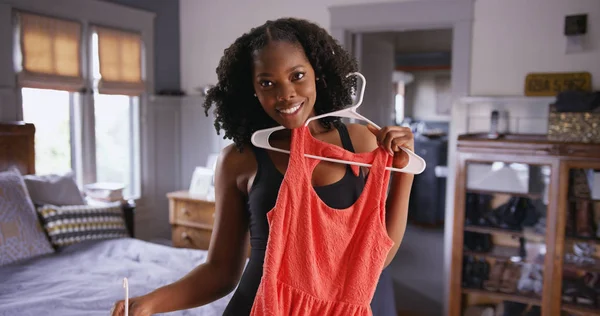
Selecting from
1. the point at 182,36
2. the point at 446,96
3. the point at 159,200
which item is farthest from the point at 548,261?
the point at 446,96

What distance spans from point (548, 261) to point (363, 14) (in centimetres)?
210

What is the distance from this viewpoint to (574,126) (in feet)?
9.00

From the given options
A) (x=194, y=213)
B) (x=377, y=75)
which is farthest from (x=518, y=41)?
(x=194, y=213)

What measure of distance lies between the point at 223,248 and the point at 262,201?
0.16 meters

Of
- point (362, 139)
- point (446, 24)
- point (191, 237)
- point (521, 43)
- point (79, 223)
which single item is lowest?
point (191, 237)

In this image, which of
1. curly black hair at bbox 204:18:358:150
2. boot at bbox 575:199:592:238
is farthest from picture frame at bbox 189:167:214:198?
curly black hair at bbox 204:18:358:150

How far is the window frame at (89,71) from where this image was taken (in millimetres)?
3275

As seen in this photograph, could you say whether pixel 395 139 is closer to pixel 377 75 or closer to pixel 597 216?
pixel 597 216

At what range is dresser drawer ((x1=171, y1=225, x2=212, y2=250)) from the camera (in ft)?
12.6

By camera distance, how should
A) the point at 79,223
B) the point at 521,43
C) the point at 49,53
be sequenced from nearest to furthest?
the point at 79,223 → the point at 521,43 → the point at 49,53

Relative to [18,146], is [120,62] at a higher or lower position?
higher

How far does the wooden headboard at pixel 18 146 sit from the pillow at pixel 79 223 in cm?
45

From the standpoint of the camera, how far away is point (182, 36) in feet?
14.8

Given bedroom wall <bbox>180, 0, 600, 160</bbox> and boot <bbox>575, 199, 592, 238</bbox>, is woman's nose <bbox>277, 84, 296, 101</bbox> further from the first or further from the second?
bedroom wall <bbox>180, 0, 600, 160</bbox>
